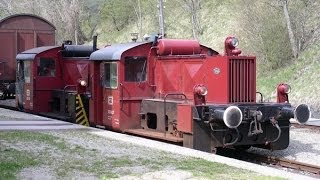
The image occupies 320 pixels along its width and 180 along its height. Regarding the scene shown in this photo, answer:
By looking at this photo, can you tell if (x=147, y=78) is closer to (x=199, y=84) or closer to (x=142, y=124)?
(x=142, y=124)

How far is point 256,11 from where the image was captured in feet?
86.3

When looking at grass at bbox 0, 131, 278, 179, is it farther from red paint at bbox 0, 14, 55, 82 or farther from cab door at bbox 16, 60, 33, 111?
red paint at bbox 0, 14, 55, 82

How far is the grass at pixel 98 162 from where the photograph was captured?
7.80 metres

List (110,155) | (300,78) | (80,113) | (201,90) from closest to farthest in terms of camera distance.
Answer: (110,155) < (201,90) < (80,113) < (300,78)

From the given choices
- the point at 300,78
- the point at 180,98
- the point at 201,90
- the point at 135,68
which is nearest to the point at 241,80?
the point at 201,90

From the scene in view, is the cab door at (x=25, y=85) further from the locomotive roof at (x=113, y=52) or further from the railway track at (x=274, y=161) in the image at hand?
the railway track at (x=274, y=161)

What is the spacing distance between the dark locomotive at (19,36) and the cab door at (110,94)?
35.5 feet

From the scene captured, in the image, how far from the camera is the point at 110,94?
13234mm

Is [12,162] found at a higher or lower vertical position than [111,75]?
lower

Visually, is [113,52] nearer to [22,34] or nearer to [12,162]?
[12,162]

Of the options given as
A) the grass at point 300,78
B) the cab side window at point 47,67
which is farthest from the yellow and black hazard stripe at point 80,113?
the grass at point 300,78

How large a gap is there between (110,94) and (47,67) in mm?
5488

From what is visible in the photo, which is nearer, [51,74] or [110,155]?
[110,155]

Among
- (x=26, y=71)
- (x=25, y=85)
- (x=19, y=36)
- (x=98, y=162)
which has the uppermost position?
(x=19, y=36)
